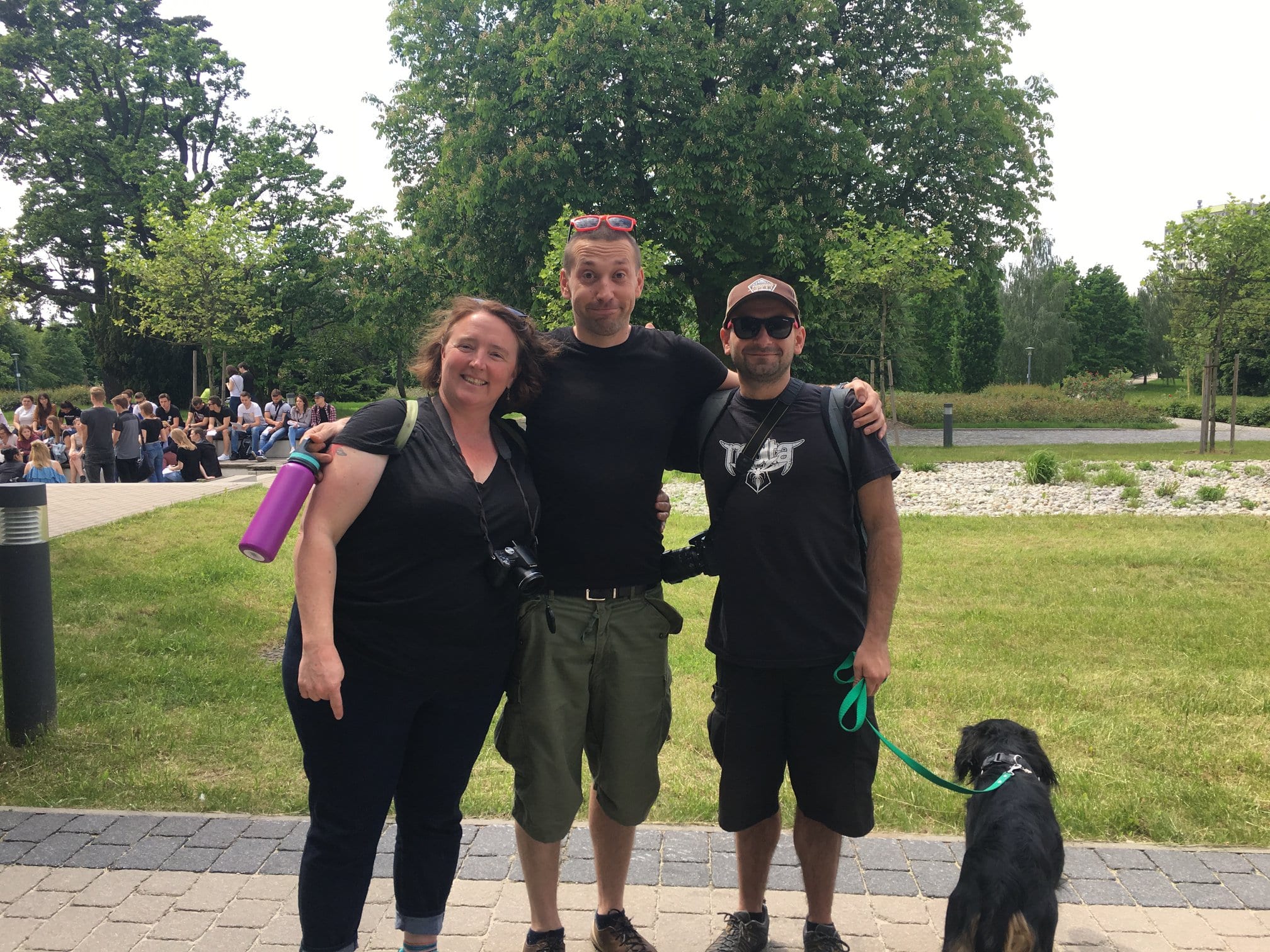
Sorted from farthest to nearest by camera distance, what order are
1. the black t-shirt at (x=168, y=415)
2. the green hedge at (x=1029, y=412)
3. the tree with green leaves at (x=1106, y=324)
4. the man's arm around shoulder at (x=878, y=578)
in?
the tree with green leaves at (x=1106, y=324), the green hedge at (x=1029, y=412), the black t-shirt at (x=168, y=415), the man's arm around shoulder at (x=878, y=578)

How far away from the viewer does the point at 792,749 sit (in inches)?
119

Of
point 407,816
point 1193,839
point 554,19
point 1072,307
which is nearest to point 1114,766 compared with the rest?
point 1193,839

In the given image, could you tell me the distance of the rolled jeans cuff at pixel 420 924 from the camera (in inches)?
111

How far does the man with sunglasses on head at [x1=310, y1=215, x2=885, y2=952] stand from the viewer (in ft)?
9.70

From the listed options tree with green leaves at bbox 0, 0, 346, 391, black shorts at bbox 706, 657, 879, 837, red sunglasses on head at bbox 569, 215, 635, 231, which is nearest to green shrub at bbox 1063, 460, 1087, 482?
black shorts at bbox 706, 657, 879, 837

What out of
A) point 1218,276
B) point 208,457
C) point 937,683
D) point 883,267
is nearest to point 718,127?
point 883,267

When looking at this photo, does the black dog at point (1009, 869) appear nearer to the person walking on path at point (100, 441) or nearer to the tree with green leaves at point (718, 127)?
the person walking on path at point (100, 441)

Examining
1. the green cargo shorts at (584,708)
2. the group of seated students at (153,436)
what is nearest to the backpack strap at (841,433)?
the green cargo shorts at (584,708)

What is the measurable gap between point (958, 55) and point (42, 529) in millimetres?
22229

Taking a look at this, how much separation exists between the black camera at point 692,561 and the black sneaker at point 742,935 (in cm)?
116

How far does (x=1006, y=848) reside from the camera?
2.62 meters

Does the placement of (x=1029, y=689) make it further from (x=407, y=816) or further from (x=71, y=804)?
(x=71, y=804)

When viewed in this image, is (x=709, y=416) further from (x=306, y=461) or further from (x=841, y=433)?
(x=306, y=461)

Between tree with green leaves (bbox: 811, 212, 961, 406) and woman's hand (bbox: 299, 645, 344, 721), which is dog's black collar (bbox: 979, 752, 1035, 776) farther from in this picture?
tree with green leaves (bbox: 811, 212, 961, 406)
